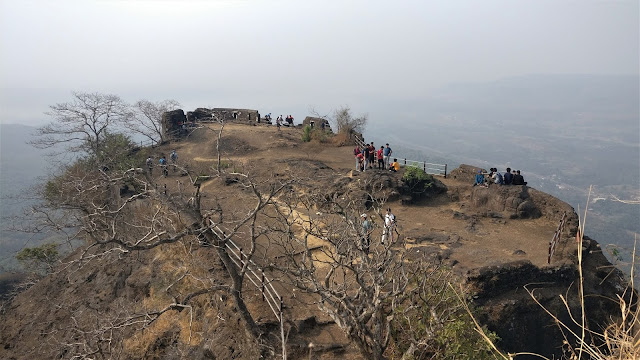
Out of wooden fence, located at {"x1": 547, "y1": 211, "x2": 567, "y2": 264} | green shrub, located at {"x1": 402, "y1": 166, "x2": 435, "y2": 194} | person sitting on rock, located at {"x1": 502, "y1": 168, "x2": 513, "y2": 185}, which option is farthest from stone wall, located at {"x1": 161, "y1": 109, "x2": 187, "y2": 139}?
wooden fence, located at {"x1": 547, "y1": 211, "x2": 567, "y2": 264}

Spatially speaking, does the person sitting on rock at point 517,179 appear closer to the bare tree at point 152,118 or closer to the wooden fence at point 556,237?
the wooden fence at point 556,237

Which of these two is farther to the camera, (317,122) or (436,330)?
(317,122)

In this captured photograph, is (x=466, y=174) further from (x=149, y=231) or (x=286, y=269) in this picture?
(x=149, y=231)

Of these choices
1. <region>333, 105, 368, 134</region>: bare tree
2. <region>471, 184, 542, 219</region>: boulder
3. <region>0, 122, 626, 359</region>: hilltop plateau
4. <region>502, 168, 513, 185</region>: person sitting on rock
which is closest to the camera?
<region>0, 122, 626, 359</region>: hilltop plateau

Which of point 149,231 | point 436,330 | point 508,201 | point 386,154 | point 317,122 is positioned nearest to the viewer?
point 436,330

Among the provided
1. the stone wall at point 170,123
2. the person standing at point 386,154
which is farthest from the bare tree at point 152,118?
the person standing at point 386,154

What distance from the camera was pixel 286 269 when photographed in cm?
848

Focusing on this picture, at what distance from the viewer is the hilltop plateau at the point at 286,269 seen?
9.07 metres

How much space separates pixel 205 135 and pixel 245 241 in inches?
723

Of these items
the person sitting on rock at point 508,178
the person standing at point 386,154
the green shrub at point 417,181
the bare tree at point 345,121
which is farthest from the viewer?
the bare tree at point 345,121

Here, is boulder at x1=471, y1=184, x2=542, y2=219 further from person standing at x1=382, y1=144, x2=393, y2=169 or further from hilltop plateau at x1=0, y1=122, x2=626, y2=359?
person standing at x1=382, y1=144, x2=393, y2=169

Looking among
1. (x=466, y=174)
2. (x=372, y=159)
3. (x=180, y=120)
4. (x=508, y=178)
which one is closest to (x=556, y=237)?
(x=508, y=178)

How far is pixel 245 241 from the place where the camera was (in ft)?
47.7

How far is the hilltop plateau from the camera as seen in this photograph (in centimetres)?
907
